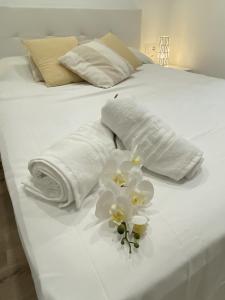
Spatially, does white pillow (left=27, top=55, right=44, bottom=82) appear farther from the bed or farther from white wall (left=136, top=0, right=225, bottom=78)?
white wall (left=136, top=0, right=225, bottom=78)

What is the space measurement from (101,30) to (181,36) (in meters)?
1.05

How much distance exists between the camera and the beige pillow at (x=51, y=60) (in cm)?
175

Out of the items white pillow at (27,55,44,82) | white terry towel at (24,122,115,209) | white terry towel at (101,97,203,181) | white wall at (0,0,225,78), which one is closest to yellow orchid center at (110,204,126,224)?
white terry towel at (24,122,115,209)

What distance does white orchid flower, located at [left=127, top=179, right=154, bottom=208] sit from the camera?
23.2 inches

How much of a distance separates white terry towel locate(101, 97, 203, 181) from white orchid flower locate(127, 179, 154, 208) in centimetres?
16

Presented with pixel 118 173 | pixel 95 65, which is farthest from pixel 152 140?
pixel 95 65

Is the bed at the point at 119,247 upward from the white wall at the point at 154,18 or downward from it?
downward

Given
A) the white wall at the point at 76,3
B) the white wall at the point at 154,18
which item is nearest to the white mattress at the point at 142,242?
the white wall at the point at 76,3

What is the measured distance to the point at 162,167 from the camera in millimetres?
763

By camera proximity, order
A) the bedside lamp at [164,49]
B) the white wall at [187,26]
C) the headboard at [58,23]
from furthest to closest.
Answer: the bedside lamp at [164,49] → the white wall at [187,26] → the headboard at [58,23]

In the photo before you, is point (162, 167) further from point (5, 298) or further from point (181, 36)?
point (181, 36)

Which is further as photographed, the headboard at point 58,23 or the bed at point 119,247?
the headboard at point 58,23

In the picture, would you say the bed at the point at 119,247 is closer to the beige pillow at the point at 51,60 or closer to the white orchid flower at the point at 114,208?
the white orchid flower at the point at 114,208

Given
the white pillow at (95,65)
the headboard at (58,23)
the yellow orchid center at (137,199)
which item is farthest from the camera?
the headboard at (58,23)
